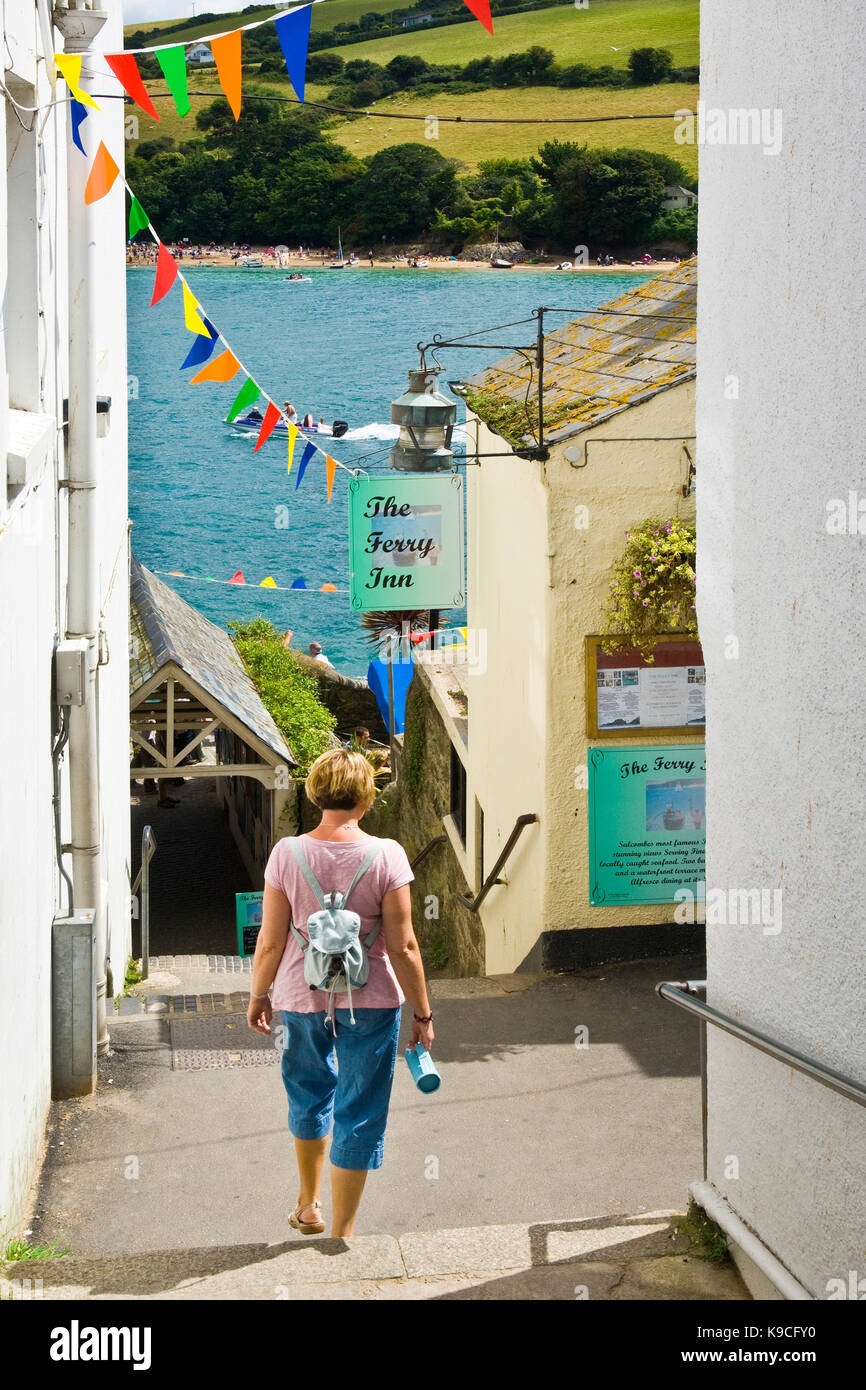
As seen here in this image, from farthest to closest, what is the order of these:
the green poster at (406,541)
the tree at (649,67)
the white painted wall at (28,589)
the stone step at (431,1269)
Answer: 1. the tree at (649,67)
2. the green poster at (406,541)
3. the white painted wall at (28,589)
4. the stone step at (431,1269)

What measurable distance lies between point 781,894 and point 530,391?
262 inches

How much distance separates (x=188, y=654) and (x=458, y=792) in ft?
17.6

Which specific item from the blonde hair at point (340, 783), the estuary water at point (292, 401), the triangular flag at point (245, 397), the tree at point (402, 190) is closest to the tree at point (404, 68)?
the tree at point (402, 190)

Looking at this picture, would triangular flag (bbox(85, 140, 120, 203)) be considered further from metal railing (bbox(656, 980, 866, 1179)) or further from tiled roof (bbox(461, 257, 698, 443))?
metal railing (bbox(656, 980, 866, 1179))

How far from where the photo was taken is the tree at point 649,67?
96.2 m

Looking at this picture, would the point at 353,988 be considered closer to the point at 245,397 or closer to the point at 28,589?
the point at 28,589

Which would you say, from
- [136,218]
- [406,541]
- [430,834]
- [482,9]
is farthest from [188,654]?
[482,9]

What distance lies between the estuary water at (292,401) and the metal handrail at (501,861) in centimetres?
5013

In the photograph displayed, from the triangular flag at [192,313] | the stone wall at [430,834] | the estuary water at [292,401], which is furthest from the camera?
the estuary water at [292,401]

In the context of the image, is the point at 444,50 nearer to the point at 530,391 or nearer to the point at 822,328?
the point at 530,391

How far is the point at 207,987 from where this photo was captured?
33.6ft

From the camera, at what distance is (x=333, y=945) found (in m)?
4.32

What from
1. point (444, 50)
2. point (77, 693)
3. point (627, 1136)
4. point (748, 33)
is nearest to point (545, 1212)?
point (627, 1136)

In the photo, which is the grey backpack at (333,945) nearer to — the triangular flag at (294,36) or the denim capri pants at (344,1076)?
the denim capri pants at (344,1076)
